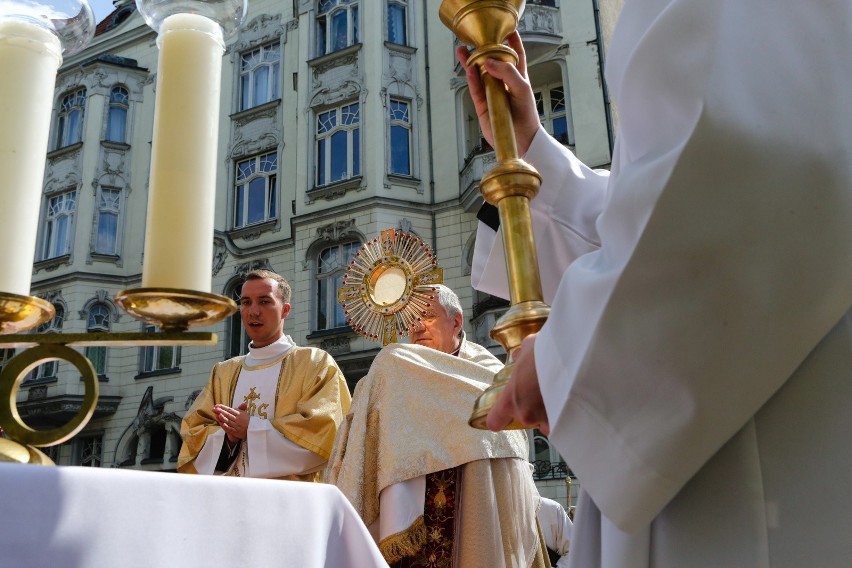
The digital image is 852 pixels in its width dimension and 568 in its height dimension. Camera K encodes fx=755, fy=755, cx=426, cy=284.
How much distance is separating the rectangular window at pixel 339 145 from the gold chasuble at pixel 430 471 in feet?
36.7

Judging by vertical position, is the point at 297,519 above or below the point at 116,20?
below

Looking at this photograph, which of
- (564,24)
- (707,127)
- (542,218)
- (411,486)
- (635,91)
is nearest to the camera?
(707,127)

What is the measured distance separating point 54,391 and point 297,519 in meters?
16.3

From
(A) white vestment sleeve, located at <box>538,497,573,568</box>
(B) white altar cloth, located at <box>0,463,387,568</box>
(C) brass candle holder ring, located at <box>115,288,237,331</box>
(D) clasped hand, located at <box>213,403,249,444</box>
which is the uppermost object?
(D) clasped hand, located at <box>213,403,249,444</box>

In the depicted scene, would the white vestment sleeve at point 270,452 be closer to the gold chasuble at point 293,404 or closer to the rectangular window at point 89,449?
the gold chasuble at point 293,404

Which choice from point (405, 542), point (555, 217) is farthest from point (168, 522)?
point (405, 542)

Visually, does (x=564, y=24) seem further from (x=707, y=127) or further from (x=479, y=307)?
(x=707, y=127)

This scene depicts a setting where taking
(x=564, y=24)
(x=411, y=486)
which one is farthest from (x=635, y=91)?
(x=564, y=24)

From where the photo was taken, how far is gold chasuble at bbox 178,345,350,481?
130 inches

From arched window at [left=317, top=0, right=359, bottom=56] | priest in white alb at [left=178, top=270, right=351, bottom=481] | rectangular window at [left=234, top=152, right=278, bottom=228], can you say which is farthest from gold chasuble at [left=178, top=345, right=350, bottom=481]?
arched window at [left=317, top=0, right=359, bottom=56]

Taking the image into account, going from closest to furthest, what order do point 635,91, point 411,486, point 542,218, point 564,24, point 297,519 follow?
point 635,91, point 297,519, point 542,218, point 411,486, point 564,24

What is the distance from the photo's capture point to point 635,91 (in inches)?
34.9

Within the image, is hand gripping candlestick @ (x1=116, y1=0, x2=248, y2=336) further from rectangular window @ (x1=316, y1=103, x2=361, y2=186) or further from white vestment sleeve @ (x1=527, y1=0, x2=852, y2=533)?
rectangular window @ (x1=316, y1=103, x2=361, y2=186)

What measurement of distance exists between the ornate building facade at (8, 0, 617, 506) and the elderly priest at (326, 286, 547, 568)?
8.49m
